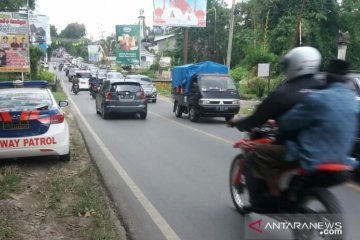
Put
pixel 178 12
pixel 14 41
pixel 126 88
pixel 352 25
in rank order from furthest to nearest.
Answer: pixel 352 25 → pixel 178 12 → pixel 14 41 → pixel 126 88

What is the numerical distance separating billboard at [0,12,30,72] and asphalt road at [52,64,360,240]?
7.03m

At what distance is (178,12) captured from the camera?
38.6 m

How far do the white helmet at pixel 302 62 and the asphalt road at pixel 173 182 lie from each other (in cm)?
201

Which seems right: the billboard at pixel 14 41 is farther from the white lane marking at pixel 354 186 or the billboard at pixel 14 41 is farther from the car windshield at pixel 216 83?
the white lane marking at pixel 354 186

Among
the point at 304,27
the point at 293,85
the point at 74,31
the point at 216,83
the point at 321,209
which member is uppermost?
the point at 74,31

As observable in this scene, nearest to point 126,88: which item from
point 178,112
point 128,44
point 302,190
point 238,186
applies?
point 178,112

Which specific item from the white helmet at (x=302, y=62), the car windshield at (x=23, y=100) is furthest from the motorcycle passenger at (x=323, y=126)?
the car windshield at (x=23, y=100)

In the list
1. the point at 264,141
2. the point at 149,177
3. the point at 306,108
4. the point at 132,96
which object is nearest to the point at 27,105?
the point at 149,177

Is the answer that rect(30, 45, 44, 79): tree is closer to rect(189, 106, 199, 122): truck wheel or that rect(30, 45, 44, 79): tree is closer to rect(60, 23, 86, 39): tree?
rect(189, 106, 199, 122): truck wheel

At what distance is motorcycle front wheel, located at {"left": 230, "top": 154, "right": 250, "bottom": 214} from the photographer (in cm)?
580

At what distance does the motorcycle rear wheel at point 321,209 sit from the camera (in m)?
4.08

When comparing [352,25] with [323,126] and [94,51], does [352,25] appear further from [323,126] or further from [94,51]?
[94,51]

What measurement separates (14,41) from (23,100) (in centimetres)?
1192

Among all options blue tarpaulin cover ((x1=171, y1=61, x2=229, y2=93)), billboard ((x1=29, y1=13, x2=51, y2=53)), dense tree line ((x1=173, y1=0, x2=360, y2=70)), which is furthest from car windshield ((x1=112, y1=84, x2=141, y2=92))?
billboard ((x1=29, y1=13, x2=51, y2=53))
